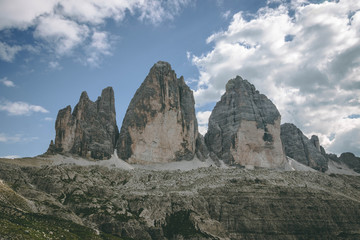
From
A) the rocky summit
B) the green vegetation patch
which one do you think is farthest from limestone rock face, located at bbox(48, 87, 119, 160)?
the green vegetation patch

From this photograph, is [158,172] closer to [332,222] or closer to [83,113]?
[83,113]

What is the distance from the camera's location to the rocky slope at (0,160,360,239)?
126 meters

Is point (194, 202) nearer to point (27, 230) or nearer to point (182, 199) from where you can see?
point (182, 199)

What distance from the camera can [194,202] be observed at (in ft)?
481

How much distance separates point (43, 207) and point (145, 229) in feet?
125

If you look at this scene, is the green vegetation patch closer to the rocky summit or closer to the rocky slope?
the rocky summit

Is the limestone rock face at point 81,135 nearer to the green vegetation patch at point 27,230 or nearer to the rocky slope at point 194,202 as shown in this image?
the rocky slope at point 194,202

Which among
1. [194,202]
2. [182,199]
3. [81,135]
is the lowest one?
[194,202]

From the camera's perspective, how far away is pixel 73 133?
611ft

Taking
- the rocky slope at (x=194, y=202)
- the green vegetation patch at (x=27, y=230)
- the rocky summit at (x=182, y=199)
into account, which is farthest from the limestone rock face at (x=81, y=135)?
the green vegetation patch at (x=27, y=230)

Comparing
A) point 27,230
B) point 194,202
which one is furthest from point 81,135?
point 27,230

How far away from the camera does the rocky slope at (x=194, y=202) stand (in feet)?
415

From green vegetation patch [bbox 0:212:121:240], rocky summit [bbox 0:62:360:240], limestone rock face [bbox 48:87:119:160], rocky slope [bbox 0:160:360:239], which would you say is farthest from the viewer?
limestone rock face [bbox 48:87:119:160]

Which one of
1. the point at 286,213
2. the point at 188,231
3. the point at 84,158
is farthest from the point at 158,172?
the point at 286,213
